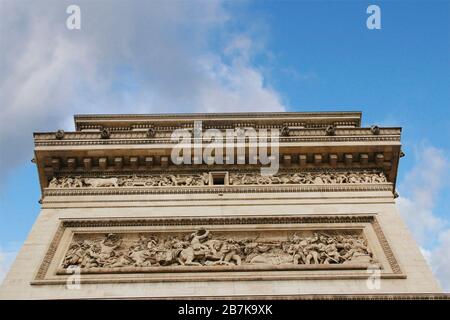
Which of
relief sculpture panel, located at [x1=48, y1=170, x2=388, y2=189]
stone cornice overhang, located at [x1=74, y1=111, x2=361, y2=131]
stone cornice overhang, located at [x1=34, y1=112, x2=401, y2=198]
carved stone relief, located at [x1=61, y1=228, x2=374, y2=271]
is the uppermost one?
stone cornice overhang, located at [x1=74, y1=111, x2=361, y2=131]

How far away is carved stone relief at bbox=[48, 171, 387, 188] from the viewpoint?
12852 millimetres

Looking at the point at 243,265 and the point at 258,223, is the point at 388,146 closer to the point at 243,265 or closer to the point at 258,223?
the point at 258,223

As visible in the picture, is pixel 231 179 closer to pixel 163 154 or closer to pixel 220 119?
pixel 163 154

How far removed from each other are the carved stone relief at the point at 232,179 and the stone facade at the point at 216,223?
0.13 feet

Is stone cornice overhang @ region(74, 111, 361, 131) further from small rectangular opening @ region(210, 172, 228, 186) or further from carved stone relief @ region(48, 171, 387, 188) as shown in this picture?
carved stone relief @ region(48, 171, 387, 188)

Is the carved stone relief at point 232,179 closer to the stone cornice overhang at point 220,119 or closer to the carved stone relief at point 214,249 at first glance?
the carved stone relief at point 214,249

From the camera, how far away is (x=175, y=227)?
11.5m

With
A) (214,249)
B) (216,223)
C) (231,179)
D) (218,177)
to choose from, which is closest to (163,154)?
(218,177)

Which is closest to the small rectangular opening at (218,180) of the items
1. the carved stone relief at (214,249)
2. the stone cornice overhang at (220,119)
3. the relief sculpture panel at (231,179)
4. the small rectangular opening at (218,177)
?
the small rectangular opening at (218,177)

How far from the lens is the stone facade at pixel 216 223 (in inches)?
392

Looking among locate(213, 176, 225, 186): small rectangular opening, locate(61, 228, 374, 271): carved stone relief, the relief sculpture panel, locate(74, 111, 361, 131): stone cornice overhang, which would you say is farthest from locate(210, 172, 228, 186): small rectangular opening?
locate(74, 111, 361, 131): stone cornice overhang

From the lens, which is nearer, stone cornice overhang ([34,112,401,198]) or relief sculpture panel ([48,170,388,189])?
relief sculpture panel ([48,170,388,189])

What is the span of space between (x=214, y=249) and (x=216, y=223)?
Answer: 0.82 metres

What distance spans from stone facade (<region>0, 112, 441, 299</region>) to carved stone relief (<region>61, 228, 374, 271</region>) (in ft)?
0.08
